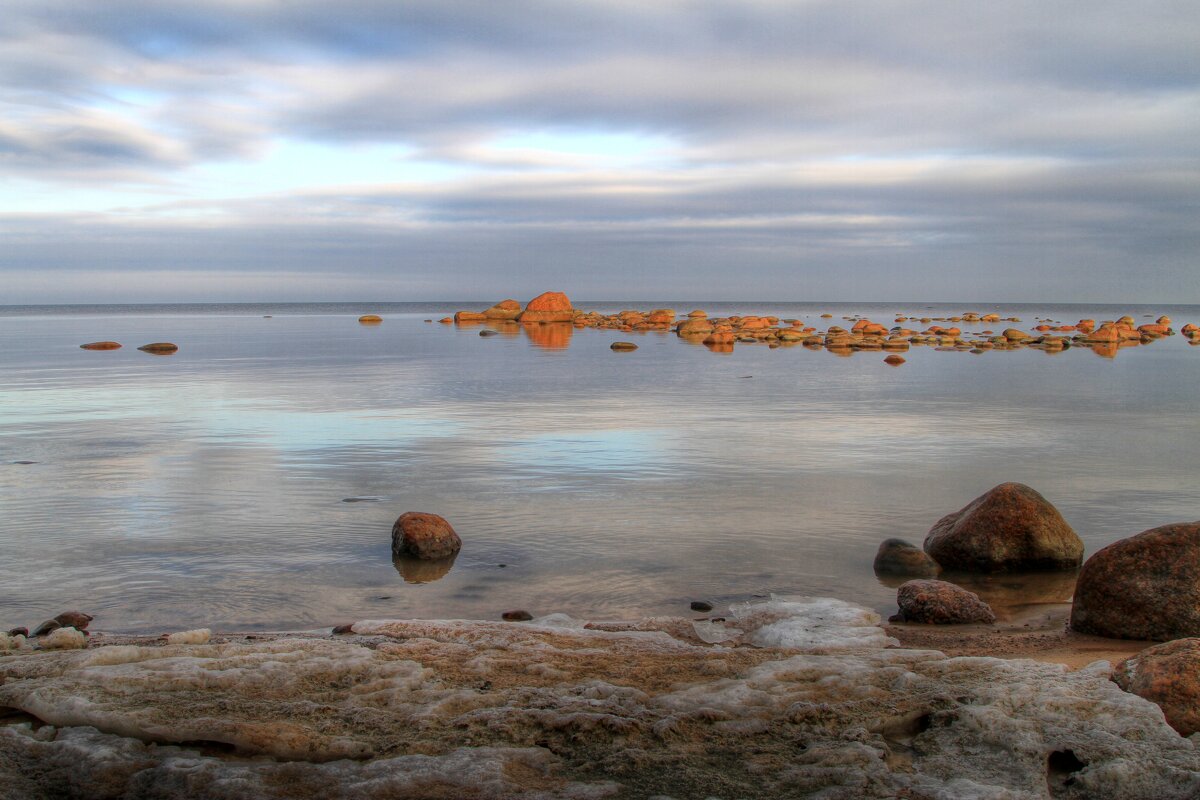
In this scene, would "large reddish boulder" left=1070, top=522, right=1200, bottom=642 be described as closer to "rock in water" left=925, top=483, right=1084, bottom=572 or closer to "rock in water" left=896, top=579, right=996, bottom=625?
"rock in water" left=896, top=579, right=996, bottom=625

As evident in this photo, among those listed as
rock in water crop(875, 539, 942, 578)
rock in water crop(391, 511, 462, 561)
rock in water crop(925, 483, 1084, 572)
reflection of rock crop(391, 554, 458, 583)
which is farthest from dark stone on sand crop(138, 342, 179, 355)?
rock in water crop(925, 483, 1084, 572)

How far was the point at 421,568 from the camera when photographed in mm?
9766

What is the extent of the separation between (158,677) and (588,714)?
111 inches

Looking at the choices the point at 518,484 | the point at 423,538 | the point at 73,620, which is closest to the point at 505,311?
the point at 518,484

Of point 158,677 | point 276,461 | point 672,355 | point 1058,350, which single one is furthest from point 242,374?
point 1058,350

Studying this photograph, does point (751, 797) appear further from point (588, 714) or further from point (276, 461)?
point (276, 461)

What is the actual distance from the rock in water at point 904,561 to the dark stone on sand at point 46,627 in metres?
7.73

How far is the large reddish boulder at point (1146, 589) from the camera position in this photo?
7.66m

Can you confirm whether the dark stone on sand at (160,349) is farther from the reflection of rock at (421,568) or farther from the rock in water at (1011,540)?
the rock in water at (1011,540)

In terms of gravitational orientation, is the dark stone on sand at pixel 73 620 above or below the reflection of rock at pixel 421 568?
below

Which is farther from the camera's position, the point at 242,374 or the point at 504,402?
the point at 242,374

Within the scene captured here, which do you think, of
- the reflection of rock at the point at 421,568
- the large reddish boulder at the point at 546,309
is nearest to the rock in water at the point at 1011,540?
the reflection of rock at the point at 421,568

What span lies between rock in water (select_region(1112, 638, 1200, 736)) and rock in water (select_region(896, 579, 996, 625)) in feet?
6.96

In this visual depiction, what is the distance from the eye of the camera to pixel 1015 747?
5219 millimetres
